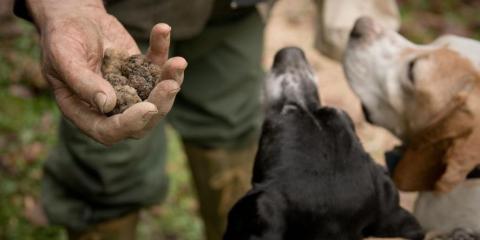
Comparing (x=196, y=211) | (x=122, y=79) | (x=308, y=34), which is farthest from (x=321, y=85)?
(x=122, y=79)

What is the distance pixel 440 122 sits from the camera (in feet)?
7.75

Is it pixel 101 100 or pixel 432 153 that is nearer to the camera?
pixel 101 100

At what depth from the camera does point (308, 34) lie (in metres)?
4.89

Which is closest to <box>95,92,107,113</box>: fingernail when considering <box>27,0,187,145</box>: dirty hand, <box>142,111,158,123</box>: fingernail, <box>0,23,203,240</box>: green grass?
<box>27,0,187,145</box>: dirty hand

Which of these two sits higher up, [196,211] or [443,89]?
[443,89]

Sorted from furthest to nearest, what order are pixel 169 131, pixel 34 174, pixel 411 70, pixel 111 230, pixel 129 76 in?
pixel 169 131 → pixel 34 174 → pixel 111 230 → pixel 411 70 → pixel 129 76

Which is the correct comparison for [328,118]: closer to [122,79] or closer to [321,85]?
[122,79]

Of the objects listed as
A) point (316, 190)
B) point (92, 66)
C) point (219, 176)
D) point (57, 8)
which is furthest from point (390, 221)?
point (219, 176)

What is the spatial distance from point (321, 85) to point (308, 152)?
227 cm

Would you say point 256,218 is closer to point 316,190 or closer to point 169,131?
point 316,190

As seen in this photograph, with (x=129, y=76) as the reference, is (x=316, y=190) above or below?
below

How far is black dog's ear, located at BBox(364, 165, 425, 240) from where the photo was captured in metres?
2.05

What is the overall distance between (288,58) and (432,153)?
1.99 ft

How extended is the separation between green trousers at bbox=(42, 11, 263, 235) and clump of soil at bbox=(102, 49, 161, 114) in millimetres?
741
